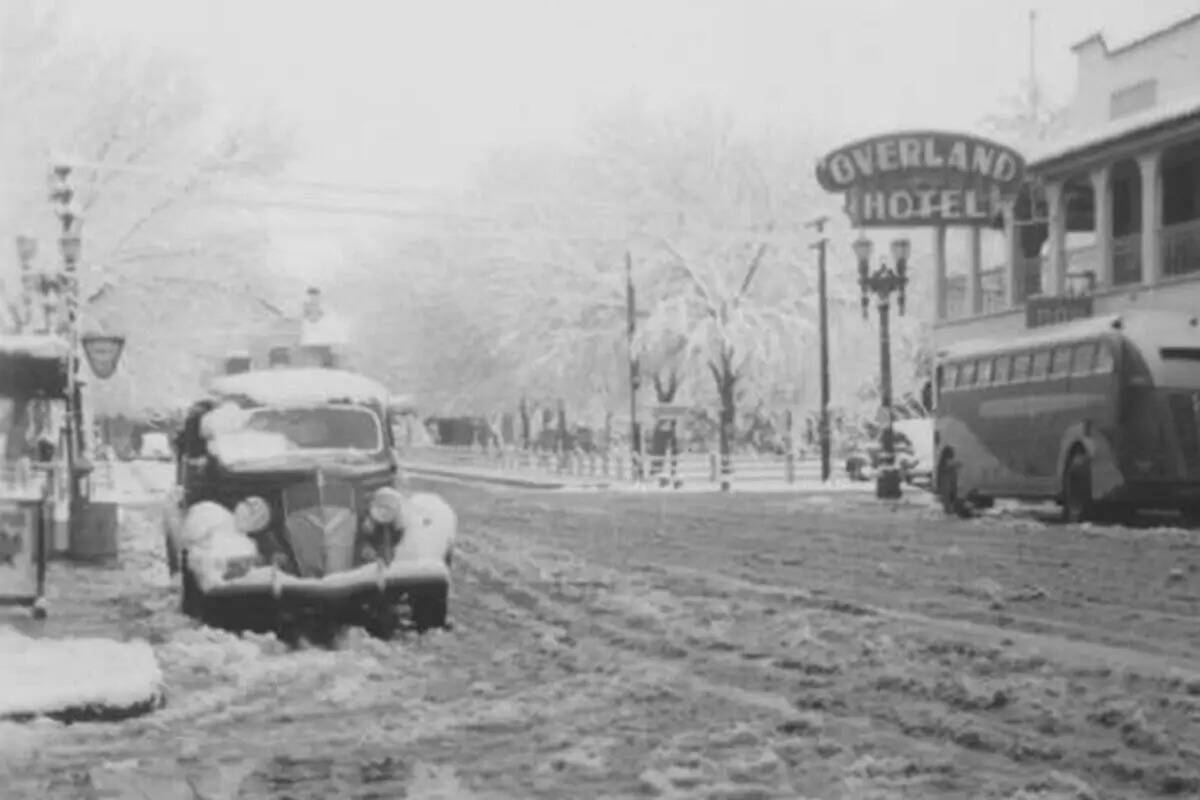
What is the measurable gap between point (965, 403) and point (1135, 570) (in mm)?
17068

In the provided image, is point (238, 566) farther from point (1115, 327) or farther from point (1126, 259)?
point (1126, 259)

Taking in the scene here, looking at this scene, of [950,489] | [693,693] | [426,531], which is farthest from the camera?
[950,489]

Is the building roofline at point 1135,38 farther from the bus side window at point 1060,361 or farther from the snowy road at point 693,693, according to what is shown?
the snowy road at point 693,693

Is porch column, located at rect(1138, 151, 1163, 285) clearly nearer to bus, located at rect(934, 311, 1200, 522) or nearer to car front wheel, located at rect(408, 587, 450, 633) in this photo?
bus, located at rect(934, 311, 1200, 522)

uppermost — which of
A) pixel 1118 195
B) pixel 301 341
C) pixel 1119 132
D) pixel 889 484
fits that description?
pixel 1119 132

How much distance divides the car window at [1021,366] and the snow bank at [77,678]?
23813 millimetres

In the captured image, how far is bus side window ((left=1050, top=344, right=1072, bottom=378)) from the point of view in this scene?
115 ft

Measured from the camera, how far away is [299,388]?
18656 millimetres

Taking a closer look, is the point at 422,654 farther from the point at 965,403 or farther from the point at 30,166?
the point at 30,166

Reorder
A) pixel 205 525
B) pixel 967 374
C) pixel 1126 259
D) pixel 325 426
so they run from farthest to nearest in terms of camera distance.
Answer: pixel 1126 259 → pixel 967 374 → pixel 325 426 → pixel 205 525

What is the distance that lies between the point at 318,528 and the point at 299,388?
2089mm

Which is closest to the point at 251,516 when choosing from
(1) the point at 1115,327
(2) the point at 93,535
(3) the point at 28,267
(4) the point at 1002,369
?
(2) the point at 93,535

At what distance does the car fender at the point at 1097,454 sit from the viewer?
108 feet

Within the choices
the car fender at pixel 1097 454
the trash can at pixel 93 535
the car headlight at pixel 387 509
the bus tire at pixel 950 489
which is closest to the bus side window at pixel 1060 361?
the car fender at pixel 1097 454
